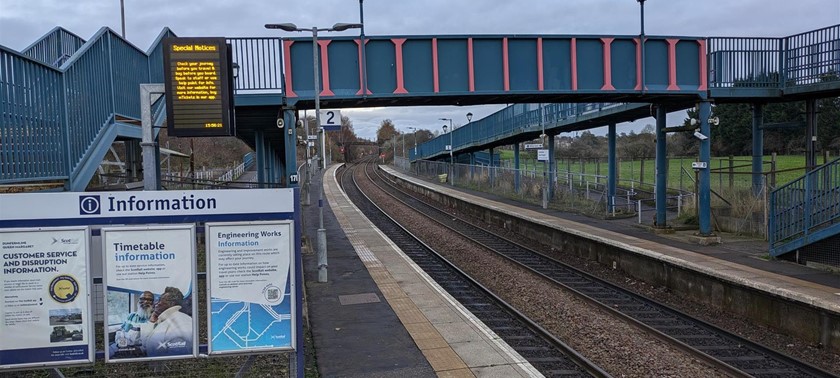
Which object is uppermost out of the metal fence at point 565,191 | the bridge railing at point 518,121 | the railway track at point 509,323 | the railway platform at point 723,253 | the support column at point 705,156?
the bridge railing at point 518,121

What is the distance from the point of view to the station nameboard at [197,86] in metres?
8.52

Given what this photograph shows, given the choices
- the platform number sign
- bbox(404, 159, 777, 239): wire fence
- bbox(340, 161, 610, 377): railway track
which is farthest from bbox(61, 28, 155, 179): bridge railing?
bbox(404, 159, 777, 239): wire fence

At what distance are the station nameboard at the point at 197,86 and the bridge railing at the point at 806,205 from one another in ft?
39.2

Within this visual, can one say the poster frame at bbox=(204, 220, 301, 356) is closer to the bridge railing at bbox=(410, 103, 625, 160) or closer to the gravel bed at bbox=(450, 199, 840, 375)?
the gravel bed at bbox=(450, 199, 840, 375)

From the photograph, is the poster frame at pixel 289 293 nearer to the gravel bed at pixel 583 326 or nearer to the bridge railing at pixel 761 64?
the gravel bed at pixel 583 326

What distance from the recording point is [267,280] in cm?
583

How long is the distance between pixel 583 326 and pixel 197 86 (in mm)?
7288

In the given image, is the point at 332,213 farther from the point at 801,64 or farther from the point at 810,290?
the point at 810,290

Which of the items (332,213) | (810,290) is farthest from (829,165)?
(332,213)

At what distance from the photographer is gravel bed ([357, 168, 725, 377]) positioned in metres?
8.38

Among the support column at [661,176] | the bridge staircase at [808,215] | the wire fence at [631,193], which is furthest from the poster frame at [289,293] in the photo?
the support column at [661,176]

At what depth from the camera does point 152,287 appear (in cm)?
559

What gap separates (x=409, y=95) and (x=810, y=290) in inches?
397

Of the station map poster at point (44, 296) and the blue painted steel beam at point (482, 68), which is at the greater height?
the blue painted steel beam at point (482, 68)
